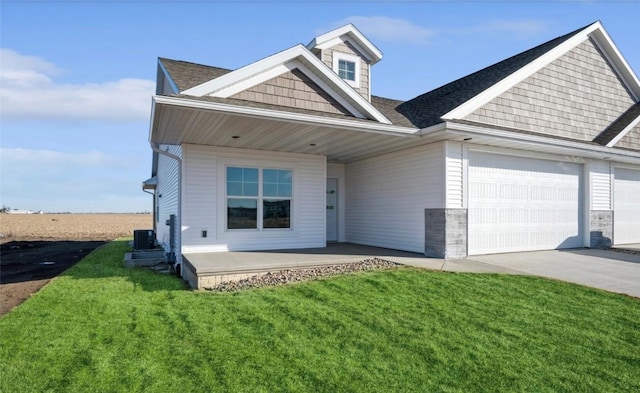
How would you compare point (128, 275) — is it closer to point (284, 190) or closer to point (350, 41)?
point (284, 190)

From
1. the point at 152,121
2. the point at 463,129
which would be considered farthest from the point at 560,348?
the point at 152,121

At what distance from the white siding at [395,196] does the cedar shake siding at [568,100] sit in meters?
1.71

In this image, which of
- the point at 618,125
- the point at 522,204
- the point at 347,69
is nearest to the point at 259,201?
the point at 347,69

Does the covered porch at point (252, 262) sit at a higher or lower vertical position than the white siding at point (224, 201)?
lower

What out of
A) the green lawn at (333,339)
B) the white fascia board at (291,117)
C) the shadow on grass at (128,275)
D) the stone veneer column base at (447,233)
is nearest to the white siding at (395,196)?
the stone veneer column base at (447,233)

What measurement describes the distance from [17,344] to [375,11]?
926cm

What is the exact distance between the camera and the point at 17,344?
4422 millimetres

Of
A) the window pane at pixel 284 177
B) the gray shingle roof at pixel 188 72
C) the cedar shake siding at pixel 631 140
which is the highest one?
the gray shingle roof at pixel 188 72

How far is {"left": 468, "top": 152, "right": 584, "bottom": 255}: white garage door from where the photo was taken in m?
9.93

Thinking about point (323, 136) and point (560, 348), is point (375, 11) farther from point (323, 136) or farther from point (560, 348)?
point (560, 348)

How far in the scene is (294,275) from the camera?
7375 mm

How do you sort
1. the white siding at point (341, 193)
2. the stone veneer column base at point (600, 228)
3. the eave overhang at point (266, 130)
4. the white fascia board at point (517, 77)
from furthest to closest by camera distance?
the white siding at point (341, 193) < the stone veneer column base at point (600, 228) < the white fascia board at point (517, 77) < the eave overhang at point (266, 130)

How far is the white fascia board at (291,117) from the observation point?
6.42 m

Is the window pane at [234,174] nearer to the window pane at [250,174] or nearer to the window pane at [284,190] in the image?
the window pane at [250,174]
